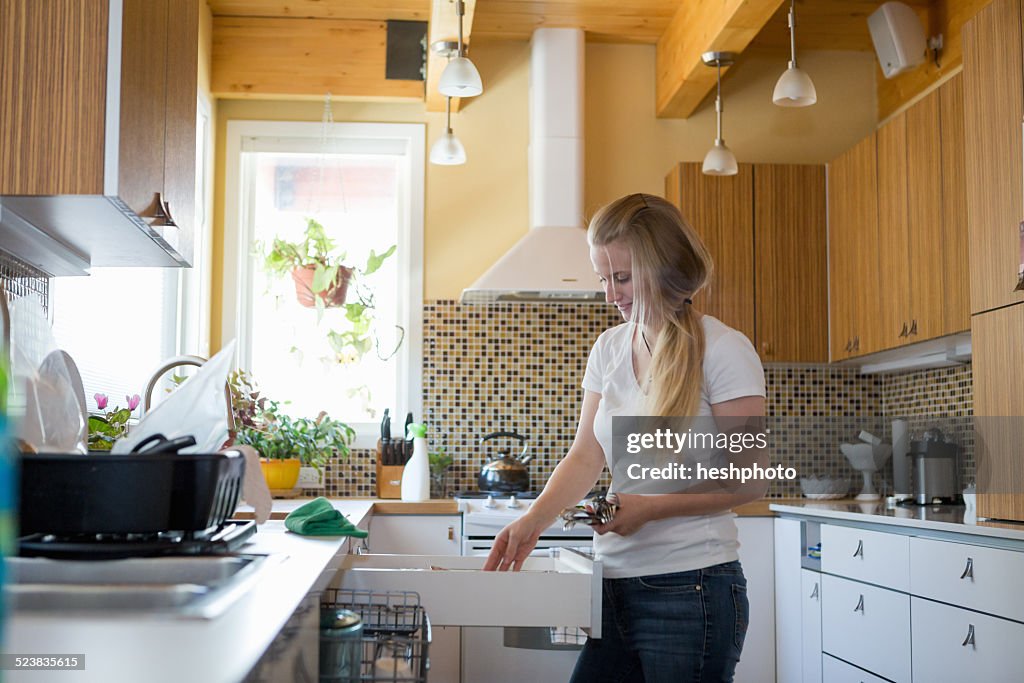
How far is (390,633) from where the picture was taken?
1536mm

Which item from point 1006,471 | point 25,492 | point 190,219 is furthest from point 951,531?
point 25,492

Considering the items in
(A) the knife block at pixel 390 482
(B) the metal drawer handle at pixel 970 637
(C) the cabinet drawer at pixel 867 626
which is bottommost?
(C) the cabinet drawer at pixel 867 626

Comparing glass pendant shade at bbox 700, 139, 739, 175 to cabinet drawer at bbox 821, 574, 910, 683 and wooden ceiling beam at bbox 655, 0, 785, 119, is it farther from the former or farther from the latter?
cabinet drawer at bbox 821, 574, 910, 683

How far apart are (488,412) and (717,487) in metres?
2.80

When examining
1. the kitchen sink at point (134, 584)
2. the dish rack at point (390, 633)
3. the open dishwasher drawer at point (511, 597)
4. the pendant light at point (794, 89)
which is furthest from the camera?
the pendant light at point (794, 89)

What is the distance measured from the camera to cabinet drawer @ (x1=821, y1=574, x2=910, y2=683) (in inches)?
118

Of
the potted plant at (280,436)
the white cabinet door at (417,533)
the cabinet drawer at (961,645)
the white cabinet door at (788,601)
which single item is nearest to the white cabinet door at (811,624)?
the white cabinet door at (788,601)

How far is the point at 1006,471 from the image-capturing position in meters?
2.71

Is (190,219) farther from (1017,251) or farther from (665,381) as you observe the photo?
(1017,251)

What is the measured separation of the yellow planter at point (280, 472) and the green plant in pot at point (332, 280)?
63cm

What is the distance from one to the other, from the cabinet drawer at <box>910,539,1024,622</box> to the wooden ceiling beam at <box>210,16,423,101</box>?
2.70 meters

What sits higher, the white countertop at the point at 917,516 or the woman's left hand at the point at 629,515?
the woman's left hand at the point at 629,515

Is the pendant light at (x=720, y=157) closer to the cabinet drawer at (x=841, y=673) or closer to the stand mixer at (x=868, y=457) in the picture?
the stand mixer at (x=868, y=457)

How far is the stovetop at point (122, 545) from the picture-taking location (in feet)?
4.09
